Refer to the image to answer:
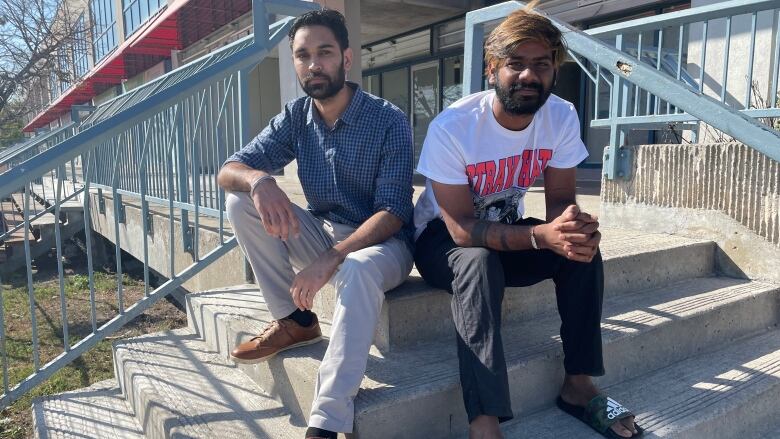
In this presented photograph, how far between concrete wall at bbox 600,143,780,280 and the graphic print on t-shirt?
1.42 metres

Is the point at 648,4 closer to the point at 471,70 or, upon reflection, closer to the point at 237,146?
the point at 471,70

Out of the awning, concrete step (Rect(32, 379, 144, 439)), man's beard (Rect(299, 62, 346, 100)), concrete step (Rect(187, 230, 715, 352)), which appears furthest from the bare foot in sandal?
the awning

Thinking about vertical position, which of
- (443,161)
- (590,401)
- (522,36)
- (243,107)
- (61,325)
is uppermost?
(522,36)

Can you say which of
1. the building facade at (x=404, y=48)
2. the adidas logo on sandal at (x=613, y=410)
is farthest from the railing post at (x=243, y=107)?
the building facade at (x=404, y=48)

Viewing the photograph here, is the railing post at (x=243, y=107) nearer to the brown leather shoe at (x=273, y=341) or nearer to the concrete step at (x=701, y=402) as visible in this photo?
the brown leather shoe at (x=273, y=341)

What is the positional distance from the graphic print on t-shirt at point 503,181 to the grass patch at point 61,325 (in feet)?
6.53

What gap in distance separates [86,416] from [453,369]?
1.75m

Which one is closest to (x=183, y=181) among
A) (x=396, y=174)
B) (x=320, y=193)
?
(x=320, y=193)

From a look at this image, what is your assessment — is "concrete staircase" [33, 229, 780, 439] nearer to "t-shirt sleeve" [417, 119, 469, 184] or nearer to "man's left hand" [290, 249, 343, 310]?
"man's left hand" [290, 249, 343, 310]

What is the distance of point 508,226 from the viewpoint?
6.07 ft

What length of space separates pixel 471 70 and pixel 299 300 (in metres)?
1.84

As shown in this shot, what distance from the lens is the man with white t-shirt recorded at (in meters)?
1.70

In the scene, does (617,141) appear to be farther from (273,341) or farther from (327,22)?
(273,341)

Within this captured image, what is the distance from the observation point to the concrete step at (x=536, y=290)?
212 centimetres
